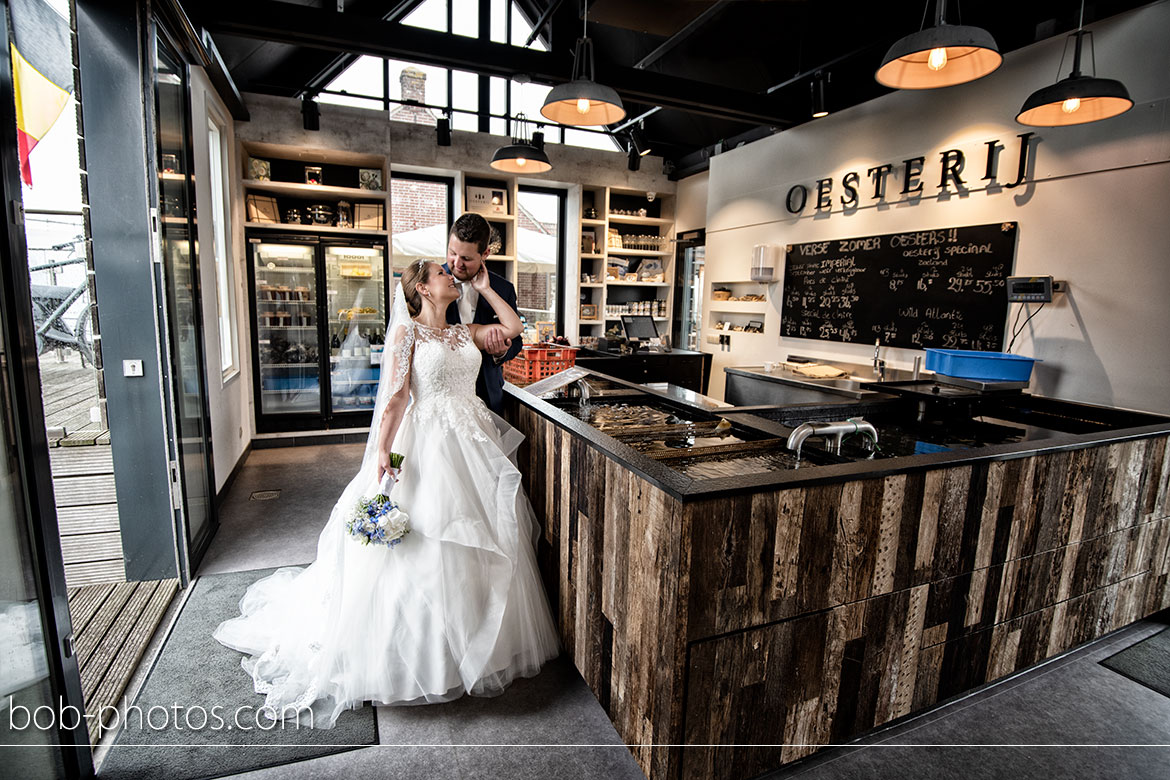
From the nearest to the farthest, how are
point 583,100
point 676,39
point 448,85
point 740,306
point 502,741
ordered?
point 502,741 → point 583,100 → point 676,39 → point 740,306 → point 448,85

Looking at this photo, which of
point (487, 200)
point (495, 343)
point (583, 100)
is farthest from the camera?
point (487, 200)

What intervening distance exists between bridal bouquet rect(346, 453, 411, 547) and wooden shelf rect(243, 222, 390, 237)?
4521 millimetres

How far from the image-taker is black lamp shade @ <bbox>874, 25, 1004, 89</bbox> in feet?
8.00

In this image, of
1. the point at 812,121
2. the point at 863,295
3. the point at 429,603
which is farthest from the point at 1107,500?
the point at 812,121

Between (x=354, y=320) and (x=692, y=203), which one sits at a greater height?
(x=692, y=203)

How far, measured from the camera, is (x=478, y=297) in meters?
2.66

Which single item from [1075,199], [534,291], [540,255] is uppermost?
[1075,199]

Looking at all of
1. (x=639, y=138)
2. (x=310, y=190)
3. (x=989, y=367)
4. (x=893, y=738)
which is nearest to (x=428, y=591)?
(x=893, y=738)

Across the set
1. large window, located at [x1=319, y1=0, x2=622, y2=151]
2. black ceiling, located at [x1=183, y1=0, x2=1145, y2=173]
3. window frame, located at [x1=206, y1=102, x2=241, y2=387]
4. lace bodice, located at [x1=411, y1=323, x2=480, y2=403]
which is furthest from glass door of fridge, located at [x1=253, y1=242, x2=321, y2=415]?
lace bodice, located at [x1=411, y1=323, x2=480, y2=403]

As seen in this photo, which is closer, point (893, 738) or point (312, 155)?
point (893, 738)

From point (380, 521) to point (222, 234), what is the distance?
14.0 feet

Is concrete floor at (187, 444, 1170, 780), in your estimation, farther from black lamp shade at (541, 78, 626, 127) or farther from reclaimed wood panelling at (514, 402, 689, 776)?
black lamp shade at (541, 78, 626, 127)

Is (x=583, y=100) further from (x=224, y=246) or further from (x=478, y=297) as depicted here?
(x=224, y=246)

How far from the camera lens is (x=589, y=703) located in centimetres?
223
